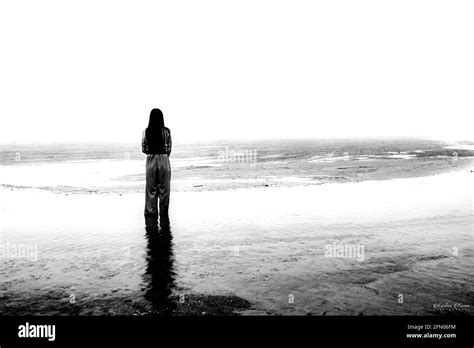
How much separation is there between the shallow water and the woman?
21.3 inches

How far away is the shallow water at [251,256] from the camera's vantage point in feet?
15.4

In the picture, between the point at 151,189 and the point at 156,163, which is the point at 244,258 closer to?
the point at 151,189

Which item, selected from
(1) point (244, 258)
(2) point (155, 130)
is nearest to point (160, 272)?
(1) point (244, 258)

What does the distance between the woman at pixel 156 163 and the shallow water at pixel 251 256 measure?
542 millimetres

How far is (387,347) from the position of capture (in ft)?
11.4

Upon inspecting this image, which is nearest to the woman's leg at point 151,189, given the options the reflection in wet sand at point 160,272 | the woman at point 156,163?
the woman at point 156,163

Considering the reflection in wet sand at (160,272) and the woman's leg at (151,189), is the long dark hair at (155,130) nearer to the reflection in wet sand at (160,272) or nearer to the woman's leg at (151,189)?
the woman's leg at (151,189)

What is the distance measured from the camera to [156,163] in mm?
9750

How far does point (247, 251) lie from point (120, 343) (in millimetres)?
3545

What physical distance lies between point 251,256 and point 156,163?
4.15 m

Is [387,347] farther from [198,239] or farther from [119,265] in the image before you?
[198,239]

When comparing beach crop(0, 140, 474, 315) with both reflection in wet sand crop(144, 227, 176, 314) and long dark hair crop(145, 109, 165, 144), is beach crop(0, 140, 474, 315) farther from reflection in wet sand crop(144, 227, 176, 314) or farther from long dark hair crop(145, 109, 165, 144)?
long dark hair crop(145, 109, 165, 144)

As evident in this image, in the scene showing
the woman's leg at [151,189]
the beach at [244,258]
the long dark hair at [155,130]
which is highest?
the long dark hair at [155,130]

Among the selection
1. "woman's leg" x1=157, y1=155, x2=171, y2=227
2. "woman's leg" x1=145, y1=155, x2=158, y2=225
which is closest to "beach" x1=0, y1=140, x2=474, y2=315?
"woman's leg" x1=145, y1=155, x2=158, y2=225
